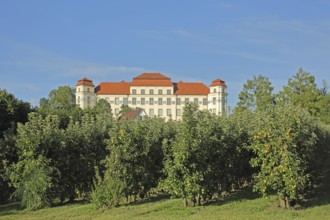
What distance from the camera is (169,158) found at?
55.7 feet

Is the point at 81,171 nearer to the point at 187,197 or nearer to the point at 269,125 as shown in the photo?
the point at 187,197

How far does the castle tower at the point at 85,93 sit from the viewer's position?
115000mm

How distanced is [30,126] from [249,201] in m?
9.53

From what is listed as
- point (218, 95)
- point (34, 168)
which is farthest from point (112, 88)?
point (34, 168)

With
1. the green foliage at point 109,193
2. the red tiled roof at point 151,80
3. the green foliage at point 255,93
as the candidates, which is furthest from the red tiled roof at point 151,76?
the green foliage at point 109,193

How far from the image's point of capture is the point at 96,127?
804 inches

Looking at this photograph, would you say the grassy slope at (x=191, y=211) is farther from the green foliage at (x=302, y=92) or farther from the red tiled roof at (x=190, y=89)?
the red tiled roof at (x=190, y=89)

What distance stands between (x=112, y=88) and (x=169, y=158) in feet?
356

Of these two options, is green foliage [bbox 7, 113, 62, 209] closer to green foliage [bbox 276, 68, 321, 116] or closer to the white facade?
green foliage [bbox 276, 68, 321, 116]

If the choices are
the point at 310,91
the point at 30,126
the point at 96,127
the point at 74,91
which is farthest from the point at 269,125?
the point at 74,91

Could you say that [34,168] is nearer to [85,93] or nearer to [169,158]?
[169,158]

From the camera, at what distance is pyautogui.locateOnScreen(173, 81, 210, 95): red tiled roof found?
4880 inches

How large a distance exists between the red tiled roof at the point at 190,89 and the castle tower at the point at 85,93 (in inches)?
944

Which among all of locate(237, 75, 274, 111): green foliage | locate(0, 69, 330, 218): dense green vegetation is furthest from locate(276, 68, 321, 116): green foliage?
locate(0, 69, 330, 218): dense green vegetation
